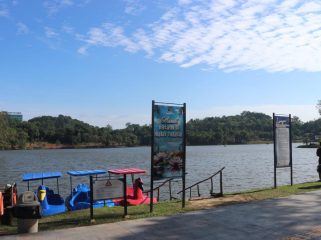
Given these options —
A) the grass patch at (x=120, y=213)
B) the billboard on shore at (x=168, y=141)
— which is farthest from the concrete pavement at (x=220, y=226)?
the billboard on shore at (x=168, y=141)

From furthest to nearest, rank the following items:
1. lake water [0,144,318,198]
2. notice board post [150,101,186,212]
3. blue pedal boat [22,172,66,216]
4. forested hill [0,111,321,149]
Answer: forested hill [0,111,321,149]
lake water [0,144,318,198]
blue pedal boat [22,172,66,216]
notice board post [150,101,186,212]

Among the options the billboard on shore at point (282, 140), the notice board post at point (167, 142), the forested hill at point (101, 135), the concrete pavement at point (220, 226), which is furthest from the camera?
the forested hill at point (101, 135)

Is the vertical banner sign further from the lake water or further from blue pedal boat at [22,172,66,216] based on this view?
the lake water

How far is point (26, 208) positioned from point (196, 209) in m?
4.81

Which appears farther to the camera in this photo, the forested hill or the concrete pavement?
the forested hill

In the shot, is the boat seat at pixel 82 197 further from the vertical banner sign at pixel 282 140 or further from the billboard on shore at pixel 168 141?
the vertical banner sign at pixel 282 140

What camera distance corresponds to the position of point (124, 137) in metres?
A: 180

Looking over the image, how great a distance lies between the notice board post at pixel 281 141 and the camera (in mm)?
17172

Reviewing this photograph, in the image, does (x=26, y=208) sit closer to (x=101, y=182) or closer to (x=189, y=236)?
(x=101, y=182)

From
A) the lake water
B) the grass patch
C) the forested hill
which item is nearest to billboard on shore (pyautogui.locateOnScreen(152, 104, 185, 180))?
the grass patch

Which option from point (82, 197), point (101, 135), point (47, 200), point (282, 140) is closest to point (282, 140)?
point (282, 140)

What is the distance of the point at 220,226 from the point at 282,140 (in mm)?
8689

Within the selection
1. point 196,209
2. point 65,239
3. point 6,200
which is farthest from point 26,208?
point 196,209

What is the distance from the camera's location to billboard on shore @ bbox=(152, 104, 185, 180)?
39.0ft
